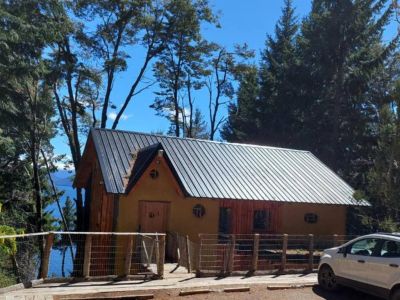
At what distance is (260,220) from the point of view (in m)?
23.7

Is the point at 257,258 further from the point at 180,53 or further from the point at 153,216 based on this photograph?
the point at 180,53

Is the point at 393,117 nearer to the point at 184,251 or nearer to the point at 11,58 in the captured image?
the point at 184,251

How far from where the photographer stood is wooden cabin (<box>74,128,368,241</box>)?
20.3 m

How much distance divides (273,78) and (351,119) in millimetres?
9019

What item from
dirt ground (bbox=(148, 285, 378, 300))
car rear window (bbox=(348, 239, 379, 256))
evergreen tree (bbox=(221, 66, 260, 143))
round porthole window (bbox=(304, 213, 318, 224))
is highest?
evergreen tree (bbox=(221, 66, 260, 143))

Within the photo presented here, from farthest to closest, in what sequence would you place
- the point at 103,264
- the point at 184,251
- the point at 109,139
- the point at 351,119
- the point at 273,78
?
1. the point at 273,78
2. the point at 351,119
3. the point at 109,139
4. the point at 103,264
5. the point at 184,251

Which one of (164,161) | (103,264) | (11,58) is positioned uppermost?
(11,58)

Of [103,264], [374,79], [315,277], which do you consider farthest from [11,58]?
[374,79]

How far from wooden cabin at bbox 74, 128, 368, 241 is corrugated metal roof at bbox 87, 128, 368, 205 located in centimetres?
4

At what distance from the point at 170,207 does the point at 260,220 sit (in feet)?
16.7

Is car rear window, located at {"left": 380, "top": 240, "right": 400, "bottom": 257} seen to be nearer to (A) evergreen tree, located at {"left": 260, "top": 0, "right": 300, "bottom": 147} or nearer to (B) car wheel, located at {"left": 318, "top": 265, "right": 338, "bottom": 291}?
(B) car wheel, located at {"left": 318, "top": 265, "right": 338, "bottom": 291}

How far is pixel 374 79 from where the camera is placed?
40.1 meters

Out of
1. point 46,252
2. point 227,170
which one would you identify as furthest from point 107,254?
point 46,252

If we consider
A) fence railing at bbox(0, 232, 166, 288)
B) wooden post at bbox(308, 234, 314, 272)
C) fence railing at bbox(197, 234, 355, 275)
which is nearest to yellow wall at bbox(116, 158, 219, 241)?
fence railing at bbox(0, 232, 166, 288)
